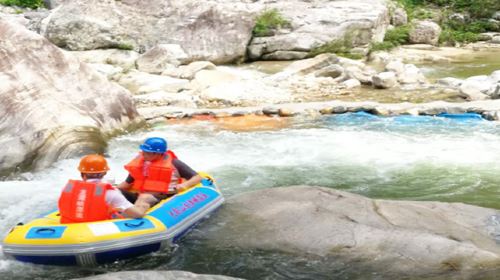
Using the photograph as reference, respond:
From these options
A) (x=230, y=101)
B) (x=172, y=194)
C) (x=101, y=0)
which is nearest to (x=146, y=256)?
(x=172, y=194)

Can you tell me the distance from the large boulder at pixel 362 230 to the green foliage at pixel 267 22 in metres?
11.1

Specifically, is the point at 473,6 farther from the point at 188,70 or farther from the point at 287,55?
the point at 188,70

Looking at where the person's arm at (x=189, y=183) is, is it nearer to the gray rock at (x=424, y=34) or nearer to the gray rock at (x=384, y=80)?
the gray rock at (x=384, y=80)

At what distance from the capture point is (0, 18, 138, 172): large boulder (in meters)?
7.12

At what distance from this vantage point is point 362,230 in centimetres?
423

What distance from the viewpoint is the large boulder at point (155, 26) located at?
14641mm

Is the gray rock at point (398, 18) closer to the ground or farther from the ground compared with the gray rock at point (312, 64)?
farther from the ground

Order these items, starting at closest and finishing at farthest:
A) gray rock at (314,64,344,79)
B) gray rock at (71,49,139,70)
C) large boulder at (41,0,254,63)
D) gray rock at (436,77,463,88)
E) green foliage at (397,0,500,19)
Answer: gray rock at (436,77,463,88)
gray rock at (314,64,344,79)
gray rock at (71,49,139,70)
large boulder at (41,0,254,63)
green foliage at (397,0,500,19)

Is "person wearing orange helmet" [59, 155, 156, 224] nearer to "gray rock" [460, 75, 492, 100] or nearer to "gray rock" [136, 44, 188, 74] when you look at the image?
"gray rock" [460, 75, 492, 100]

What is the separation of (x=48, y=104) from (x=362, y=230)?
498 centimetres

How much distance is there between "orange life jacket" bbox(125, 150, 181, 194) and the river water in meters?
0.49

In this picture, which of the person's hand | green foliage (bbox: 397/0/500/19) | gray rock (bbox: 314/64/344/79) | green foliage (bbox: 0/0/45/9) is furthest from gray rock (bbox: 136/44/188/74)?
green foliage (bbox: 397/0/500/19)

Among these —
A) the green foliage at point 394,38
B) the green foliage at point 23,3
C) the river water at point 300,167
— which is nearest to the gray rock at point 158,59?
the river water at point 300,167

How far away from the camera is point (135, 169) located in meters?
4.91
